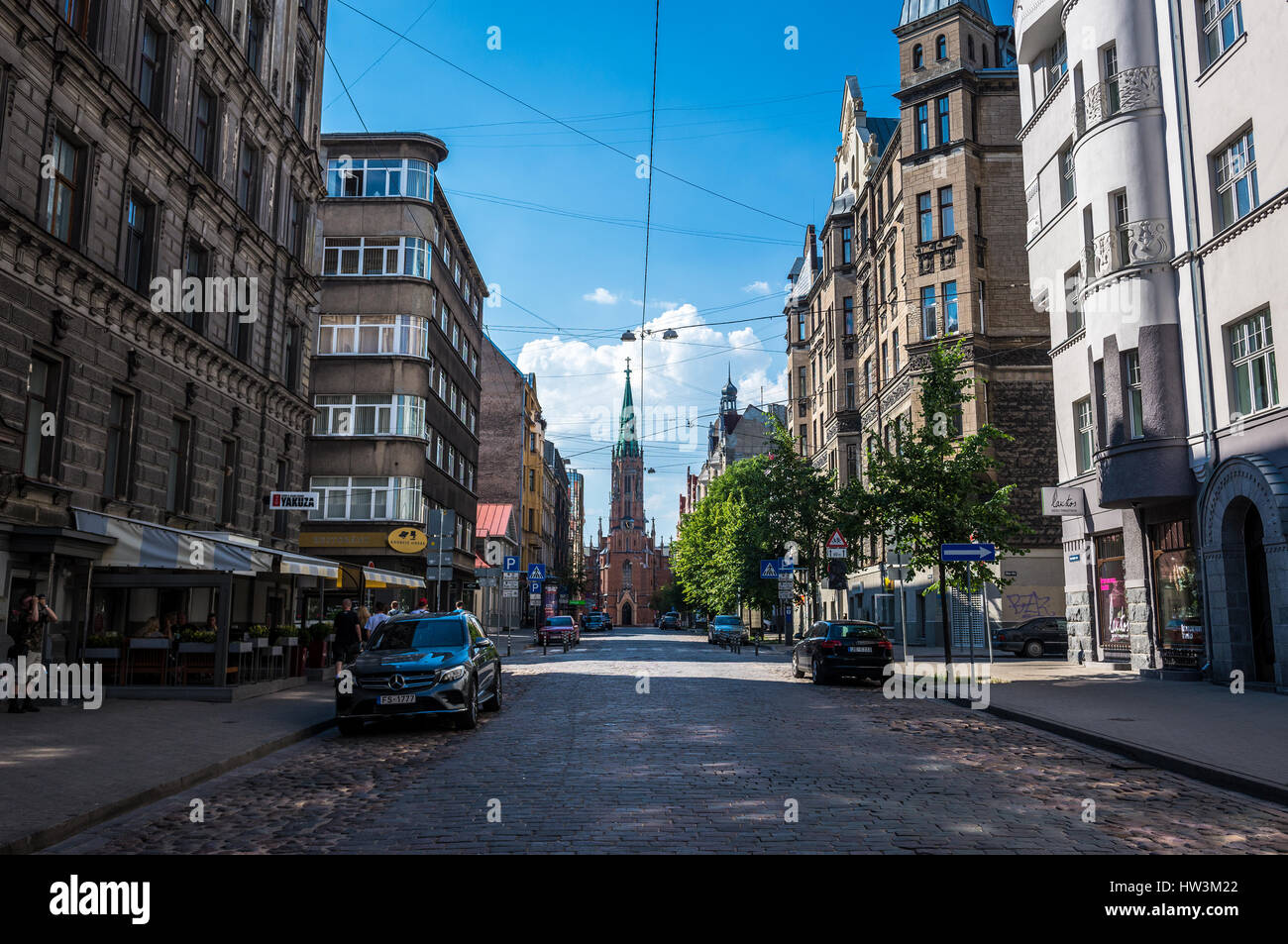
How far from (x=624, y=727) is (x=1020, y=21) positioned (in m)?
24.2

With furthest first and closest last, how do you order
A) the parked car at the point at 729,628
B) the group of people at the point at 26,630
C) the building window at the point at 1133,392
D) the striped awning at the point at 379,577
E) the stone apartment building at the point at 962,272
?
the parked car at the point at 729,628, the stone apartment building at the point at 962,272, the striped awning at the point at 379,577, the building window at the point at 1133,392, the group of people at the point at 26,630

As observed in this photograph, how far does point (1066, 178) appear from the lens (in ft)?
87.6

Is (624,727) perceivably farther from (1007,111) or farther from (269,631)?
(1007,111)

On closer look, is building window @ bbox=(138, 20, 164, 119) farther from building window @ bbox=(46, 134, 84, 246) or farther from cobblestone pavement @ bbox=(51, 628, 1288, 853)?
cobblestone pavement @ bbox=(51, 628, 1288, 853)

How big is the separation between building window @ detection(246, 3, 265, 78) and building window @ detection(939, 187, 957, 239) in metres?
26.1

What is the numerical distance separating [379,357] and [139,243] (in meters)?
21.7

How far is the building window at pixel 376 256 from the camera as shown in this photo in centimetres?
4278

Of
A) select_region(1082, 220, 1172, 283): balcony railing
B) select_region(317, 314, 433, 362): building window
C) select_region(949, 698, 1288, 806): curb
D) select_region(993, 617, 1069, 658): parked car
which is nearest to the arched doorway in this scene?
select_region(1082, 220, 1172, 283): balcony railing

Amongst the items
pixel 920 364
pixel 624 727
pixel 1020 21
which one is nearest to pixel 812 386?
pixel 920 364

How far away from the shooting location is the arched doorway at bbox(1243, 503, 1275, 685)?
1853cm

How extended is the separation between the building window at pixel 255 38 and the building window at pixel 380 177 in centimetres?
1684

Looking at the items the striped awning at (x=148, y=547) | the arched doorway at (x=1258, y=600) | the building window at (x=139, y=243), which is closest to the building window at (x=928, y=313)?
the arched doorway at (x=1258, y=600)

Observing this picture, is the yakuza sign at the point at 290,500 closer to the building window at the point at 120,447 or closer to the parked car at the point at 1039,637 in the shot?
the building window at the point at 120,447

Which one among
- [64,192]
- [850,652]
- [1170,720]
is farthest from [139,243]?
[1170,720]
